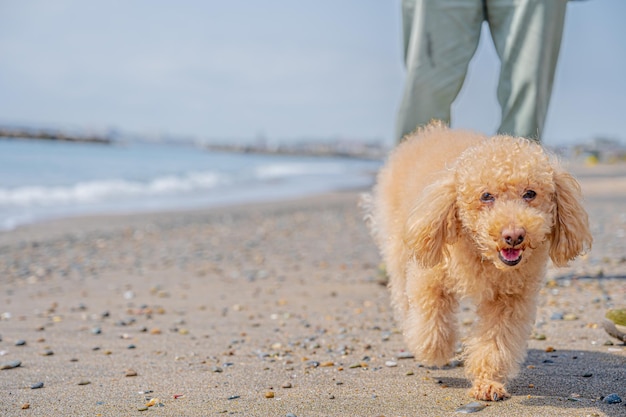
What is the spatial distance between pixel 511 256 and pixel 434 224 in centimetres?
38

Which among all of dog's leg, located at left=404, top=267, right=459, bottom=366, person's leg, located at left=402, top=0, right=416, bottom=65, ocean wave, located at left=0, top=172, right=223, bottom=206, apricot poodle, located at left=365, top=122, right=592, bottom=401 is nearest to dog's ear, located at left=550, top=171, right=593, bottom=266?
apricot poodle, located at left=365, top=122, right=592, bottom=401

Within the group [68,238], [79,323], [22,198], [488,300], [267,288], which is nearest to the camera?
[488,300]

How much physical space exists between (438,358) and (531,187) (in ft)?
3.15

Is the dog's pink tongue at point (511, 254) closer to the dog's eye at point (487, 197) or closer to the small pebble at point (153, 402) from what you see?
the dog's eye at point (487, 197)

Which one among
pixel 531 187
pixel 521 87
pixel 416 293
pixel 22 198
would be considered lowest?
pixel 22 198

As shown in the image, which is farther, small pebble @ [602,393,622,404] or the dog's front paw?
the dog's front paw

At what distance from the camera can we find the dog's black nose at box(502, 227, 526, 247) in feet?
8.02

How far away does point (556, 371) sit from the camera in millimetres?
3135

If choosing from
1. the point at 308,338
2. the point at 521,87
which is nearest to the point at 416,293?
the point at 308,338

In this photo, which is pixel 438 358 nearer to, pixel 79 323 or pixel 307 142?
pixel 79 323

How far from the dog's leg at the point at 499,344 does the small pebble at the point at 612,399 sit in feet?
1.18

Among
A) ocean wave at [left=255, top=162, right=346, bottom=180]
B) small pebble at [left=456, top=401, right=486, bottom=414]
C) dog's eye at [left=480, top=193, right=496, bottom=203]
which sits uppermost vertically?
dog's eye at [left=480, top=193, right=496, bottom=203]

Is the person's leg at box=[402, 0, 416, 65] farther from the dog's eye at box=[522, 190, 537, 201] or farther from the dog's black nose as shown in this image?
the dog's black nose

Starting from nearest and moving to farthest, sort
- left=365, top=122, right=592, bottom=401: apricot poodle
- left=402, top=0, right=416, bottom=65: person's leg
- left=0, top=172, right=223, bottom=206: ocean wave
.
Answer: left=365, top=122, right=592, bottom=401: apricot poodle, left=402, top=0, right=416, bottom=65: person's leg, left=0, top=172, right=223, bottom=206: ocean wave
